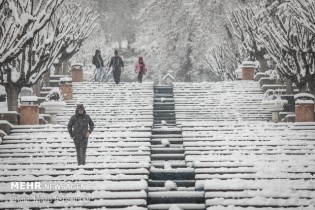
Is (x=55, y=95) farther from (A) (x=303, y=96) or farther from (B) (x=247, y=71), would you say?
(B) (x=247, y=71)

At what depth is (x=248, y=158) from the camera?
39.2ft

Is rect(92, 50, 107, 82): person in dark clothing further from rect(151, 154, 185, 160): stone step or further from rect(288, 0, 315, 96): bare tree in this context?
rect(288, 0, 315, 96): bare tree

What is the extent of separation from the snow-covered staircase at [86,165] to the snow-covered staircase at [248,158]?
1378mm

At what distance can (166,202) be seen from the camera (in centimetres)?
1001

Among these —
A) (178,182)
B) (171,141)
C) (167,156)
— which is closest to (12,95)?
(171,141)

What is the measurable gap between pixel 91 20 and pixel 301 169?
69.2ft

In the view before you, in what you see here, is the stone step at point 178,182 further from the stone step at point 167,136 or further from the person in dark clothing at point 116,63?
the person in dark clothing at point 116,63

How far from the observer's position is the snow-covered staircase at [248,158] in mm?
9602

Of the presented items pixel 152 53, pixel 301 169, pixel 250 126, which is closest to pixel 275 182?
pixel 301 169

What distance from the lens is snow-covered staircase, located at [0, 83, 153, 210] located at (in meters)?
9.69

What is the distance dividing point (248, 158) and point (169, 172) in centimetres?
201

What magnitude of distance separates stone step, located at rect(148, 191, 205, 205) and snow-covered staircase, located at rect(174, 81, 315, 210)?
0.24m

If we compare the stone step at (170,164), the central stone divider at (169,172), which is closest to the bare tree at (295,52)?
the central stone divider at (169,172)

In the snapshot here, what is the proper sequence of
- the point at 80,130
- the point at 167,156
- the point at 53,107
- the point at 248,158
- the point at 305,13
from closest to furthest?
1. the point at 80,130
2. the point at 248,158
3. the point at 167,156
4. the point at 305,13
5. the point at 53,107
